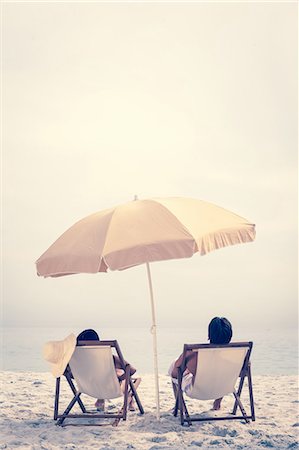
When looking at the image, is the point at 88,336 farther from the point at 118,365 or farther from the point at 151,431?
the point at 151,431

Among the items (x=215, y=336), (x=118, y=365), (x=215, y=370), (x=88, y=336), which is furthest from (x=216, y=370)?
(x=88, y=336)

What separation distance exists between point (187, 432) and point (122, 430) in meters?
0.56

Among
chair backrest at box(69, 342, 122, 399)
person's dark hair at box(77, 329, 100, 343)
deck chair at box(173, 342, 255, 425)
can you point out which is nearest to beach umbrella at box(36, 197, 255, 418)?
deck chair at box(173, 342, 255, 425)

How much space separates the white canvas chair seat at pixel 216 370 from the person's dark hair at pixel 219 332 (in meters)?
0.10

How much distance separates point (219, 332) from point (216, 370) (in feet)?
1.08

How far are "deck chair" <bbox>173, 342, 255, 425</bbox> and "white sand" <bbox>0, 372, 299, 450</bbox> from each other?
0.22 metres

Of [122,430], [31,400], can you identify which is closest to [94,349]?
[122,430]

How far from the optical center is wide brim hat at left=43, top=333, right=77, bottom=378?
580 cm

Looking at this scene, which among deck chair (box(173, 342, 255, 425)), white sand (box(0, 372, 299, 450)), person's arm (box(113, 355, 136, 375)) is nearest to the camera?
white sand (box(0, 372, 299, 450))

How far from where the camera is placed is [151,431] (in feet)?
18.2

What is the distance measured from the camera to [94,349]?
5.82m

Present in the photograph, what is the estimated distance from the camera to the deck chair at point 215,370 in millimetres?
5727

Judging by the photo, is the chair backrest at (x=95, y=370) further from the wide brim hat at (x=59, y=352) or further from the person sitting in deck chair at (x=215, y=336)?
the person sitting in deck chair at (x=215, y=336)

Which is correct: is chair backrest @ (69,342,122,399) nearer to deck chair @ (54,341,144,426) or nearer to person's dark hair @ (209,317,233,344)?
deck chair @ (54,341,144,426)
